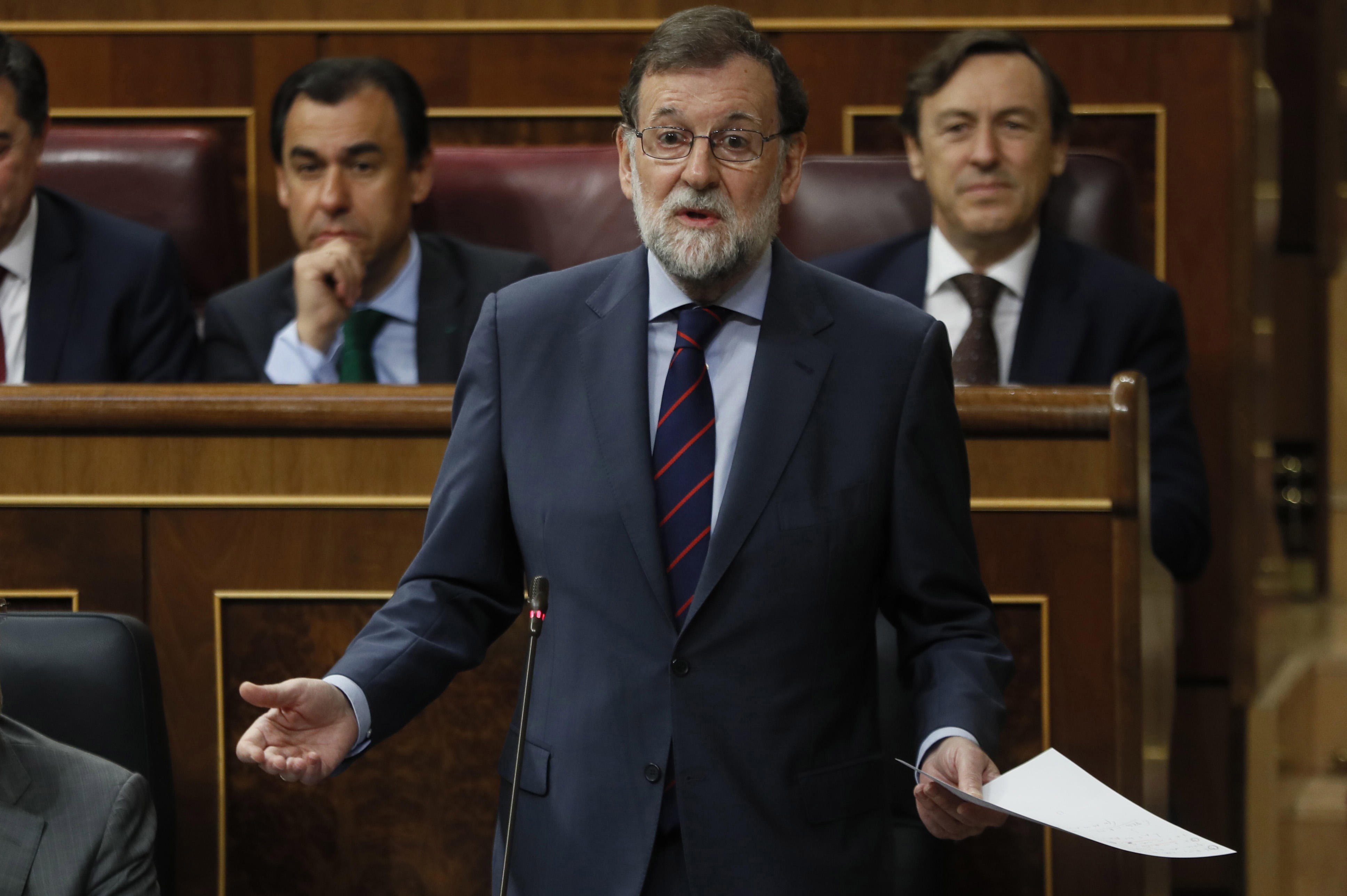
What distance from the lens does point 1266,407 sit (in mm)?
1422

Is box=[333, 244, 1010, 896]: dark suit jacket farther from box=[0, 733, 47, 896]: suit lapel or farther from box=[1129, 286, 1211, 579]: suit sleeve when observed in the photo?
box=[1129, 286, 1211, 579]: suit sleeve

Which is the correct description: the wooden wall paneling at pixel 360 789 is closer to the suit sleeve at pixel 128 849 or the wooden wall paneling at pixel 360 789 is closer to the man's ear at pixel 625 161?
the suit sleeve at pixel 128 849

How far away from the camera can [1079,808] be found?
0.56 meters

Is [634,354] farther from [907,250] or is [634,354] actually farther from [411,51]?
[411,51]

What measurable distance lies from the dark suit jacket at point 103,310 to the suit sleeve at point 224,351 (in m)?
0.01

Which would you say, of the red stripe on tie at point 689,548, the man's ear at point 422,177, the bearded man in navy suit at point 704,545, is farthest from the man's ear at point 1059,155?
the red stripe on tie at point 689,548

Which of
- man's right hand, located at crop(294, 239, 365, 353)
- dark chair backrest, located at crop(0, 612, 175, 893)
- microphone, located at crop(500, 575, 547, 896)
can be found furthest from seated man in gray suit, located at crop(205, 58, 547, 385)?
microphone, located at crop(500, 575, 547, 896)

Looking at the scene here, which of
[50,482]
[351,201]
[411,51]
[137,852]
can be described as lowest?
[137,852]

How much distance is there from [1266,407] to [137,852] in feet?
3.61

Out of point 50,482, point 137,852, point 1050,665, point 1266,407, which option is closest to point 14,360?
point 50,482

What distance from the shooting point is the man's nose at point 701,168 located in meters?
0.65

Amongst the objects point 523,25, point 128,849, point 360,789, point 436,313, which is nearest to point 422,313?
point 436,313

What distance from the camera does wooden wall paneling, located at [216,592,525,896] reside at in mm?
867

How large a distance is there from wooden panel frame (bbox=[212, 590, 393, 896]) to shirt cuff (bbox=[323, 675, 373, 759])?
0.27 meters
